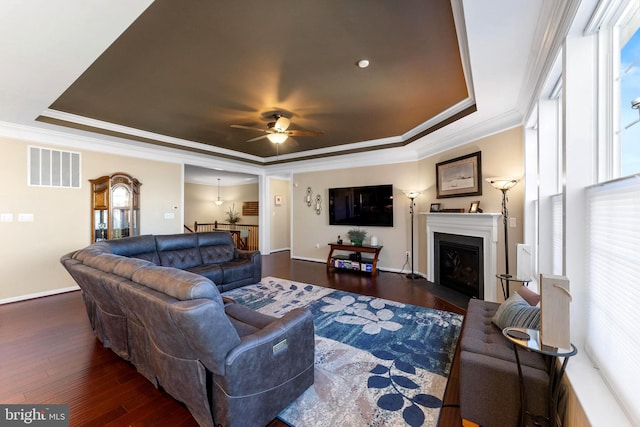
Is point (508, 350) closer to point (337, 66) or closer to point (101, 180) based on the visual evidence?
point (337, 66)

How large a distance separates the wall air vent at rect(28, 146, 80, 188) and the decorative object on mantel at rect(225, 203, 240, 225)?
19.8 ft

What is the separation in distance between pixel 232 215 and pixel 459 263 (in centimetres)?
874

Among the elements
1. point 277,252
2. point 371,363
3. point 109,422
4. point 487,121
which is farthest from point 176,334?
point 277,252

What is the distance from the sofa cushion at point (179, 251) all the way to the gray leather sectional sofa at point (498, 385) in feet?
13.4

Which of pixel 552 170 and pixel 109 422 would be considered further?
pixel 552 170

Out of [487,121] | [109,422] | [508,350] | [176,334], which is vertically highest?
[487,121]

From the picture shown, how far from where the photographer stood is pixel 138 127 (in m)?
4.43

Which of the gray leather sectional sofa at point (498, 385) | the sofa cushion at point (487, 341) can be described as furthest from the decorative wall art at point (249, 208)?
the gray leather sectional sofa at point (498, 385)

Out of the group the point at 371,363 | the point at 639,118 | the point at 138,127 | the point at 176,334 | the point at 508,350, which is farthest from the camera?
the point at 138,127

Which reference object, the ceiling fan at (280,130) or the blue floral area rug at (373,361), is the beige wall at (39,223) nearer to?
the ceiling fan at (280,130)

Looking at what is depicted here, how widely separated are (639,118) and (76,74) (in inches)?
156

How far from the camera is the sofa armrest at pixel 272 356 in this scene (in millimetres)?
1395

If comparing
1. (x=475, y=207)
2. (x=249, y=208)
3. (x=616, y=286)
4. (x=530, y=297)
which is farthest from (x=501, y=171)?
(x=249, y=208)

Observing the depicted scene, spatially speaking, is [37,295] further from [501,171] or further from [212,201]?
[501,171]
